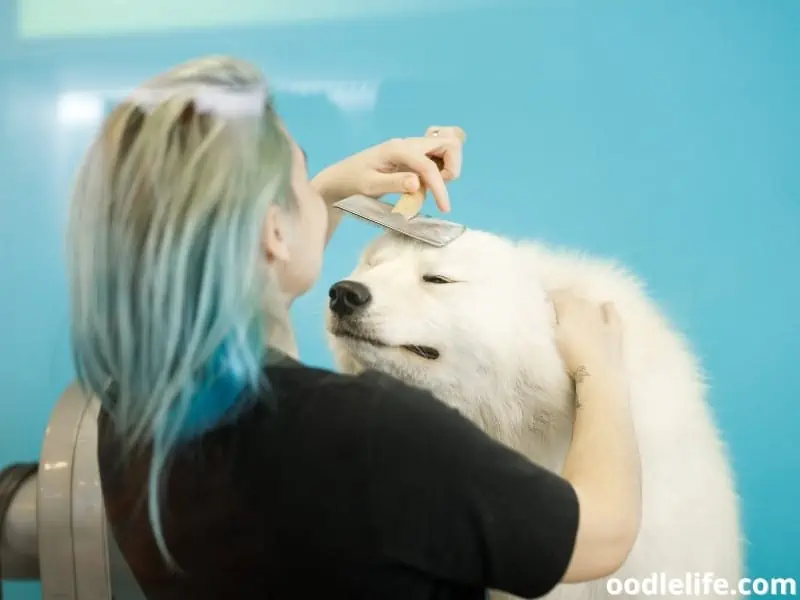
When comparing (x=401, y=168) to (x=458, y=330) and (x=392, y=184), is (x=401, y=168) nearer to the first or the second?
(x=392, y=184)

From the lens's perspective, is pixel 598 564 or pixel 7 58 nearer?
pixel 598 564

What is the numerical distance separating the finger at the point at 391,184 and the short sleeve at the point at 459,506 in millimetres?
356

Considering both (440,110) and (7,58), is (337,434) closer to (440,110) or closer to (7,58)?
(440,110)

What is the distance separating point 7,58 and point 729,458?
44.2 inches

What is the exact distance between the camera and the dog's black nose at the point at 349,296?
0.86 m

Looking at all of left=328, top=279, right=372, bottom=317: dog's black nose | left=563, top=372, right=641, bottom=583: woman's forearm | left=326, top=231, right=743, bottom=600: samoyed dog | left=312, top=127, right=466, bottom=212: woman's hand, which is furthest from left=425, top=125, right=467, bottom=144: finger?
left=563, top=372, right=641, bottom=583: woman's forearm

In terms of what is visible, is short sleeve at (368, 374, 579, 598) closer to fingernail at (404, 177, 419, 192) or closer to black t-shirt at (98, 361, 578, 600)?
black t-shirt at (98, 361, 578, 600)

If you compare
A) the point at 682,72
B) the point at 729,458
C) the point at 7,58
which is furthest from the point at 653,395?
the point at 7,58

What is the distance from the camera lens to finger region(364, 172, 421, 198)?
35.7 inches

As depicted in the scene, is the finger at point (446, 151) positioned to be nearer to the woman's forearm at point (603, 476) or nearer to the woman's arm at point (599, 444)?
the woman's arm at point (599, 444)

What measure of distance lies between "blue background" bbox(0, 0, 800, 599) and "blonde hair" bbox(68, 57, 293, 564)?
0.77 ft

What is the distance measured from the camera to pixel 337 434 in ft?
2.12

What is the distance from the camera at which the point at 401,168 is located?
930mm

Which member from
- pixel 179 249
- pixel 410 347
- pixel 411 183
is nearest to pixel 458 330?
pixel 410 347
